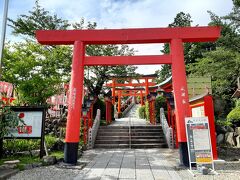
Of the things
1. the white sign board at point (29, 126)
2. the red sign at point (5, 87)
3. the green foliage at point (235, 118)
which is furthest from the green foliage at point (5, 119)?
the green foliage at point (235, 118)

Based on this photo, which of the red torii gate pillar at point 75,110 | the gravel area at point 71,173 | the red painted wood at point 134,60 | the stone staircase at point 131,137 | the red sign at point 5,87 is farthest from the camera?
the stone staircase at point 131,137

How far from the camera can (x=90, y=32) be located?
25.6 feet

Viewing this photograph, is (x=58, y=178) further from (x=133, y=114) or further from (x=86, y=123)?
(x=133, y=114)

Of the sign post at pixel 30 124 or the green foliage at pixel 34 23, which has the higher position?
the green foliage at pixel 34 23

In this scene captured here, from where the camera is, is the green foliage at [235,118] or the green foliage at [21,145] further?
the green foliage at [235,118]

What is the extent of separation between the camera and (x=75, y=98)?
7.47m

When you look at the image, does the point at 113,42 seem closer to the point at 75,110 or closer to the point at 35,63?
the point at 75,110

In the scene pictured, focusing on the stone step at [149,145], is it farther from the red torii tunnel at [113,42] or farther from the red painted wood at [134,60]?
the red painted wood at [134,60]

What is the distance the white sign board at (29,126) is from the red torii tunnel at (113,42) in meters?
1.45

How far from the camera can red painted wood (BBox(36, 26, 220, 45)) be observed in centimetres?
759

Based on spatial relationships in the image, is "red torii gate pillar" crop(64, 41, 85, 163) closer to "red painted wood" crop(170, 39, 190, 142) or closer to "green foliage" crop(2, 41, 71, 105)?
"red painted wood" crop(170, 39, 190, 142)

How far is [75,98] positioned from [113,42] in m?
2.42

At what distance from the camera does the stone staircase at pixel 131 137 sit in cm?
1227

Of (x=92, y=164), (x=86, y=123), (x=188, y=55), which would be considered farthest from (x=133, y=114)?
(x=92, y=164)
